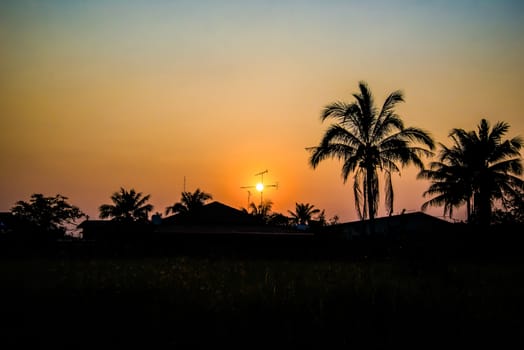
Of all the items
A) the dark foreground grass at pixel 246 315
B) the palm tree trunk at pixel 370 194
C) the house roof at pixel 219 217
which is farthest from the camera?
the house roof at pixel 219 217

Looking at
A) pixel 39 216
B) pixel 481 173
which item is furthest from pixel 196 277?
pixel 39 216

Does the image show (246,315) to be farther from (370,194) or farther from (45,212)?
(45,212)

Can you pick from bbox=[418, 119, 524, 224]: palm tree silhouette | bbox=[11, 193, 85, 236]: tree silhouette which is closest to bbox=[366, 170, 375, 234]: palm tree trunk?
bbox=[418, 119, 524, 224]: palm tree silhouette

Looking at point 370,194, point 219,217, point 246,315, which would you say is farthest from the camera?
point 219,217

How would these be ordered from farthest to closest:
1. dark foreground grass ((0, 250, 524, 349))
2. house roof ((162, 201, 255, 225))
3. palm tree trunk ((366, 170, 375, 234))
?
house roof ((162, 201, 255, 225)) → palm tree trunk ((366, 170, 375, 234)) → dark foreground grass ((0, 250, 524, 349))

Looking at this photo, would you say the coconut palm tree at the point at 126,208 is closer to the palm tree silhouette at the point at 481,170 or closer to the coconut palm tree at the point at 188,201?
the coconut palm tree at the point at 188,201

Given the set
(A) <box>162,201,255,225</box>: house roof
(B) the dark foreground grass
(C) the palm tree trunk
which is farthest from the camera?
(A) <box>162,201,255,225</box>: house roof

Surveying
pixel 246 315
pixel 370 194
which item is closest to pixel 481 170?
pixel 370 194

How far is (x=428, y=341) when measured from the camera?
4383 mm

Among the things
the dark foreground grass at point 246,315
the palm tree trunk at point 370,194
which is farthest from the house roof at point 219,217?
the dark foreground grass at point 246,315

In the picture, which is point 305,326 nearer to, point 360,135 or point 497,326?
point 497,326

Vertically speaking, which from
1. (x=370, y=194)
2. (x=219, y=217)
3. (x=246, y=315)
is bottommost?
(x=246, y=315)

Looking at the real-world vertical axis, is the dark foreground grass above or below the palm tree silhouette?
below

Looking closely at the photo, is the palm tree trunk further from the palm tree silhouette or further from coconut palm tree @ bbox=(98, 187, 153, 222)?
coconut palm tree @ bbox=(98, 187, 153, 222)
